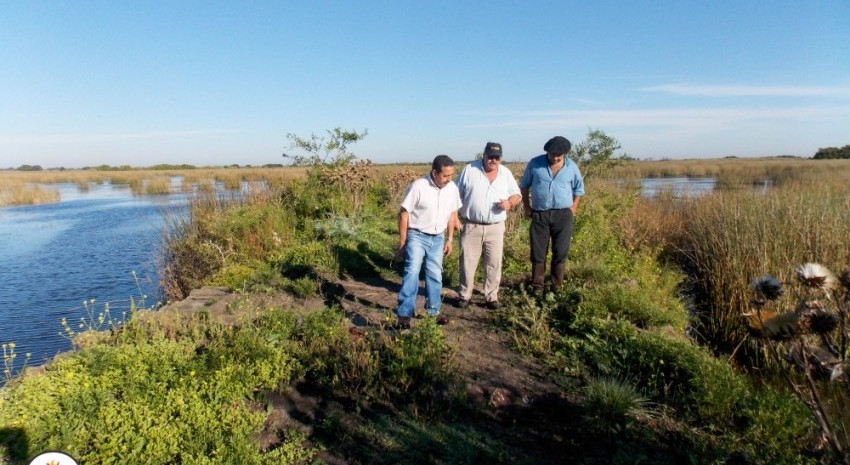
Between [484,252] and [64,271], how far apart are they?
31.8ft

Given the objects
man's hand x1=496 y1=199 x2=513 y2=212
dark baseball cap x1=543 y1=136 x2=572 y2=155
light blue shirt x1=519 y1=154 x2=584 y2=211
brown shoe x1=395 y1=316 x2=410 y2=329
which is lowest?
brown shoe x1=395 y1=316 x2=410 y2=329

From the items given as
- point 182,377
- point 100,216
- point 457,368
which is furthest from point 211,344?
point 100,216

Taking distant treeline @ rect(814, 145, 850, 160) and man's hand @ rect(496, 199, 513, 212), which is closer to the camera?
man's hand @ rect(496, 199, 513, 212)

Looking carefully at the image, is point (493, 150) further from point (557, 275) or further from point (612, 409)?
point (612, 409)

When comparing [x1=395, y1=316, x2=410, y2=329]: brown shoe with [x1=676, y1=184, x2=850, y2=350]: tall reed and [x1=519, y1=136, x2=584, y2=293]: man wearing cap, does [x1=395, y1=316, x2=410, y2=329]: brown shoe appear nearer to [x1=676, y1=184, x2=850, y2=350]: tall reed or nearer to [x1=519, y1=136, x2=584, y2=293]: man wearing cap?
[x1=519, y1=136, x2=584, y2=293]: man wearing cap

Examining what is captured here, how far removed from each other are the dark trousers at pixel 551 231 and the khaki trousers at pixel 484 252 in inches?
16.3

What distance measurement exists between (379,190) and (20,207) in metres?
21.3

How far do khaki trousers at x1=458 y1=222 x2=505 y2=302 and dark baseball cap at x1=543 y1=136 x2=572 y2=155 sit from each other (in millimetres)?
999

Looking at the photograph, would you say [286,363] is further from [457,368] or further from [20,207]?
[20,207]

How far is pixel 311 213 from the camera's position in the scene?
10617 millimetres

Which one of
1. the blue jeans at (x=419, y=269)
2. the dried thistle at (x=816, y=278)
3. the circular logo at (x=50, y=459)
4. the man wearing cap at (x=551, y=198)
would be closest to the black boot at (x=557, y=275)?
the man wearing cap at (x=551, y=198)

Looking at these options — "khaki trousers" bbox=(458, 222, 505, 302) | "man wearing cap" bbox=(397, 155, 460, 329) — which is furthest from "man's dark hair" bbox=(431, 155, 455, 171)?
"khaki trousers" bbox=(458, 222, 505, 302)

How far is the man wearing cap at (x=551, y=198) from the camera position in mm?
5418

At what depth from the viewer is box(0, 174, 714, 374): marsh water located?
22.8 ft
